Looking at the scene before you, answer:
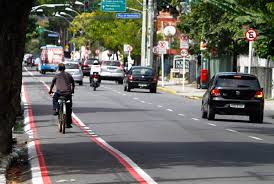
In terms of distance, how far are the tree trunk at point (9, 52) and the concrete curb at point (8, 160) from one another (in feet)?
0.66

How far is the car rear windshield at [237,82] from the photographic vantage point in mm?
30656

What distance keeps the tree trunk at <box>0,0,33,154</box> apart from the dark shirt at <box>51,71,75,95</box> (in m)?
6.95

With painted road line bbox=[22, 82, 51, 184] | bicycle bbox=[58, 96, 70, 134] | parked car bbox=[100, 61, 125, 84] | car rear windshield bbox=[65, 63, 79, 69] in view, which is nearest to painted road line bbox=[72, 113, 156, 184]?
bicycle bbox=[58, 96, 70, 134]

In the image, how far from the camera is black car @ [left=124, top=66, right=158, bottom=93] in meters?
54.4

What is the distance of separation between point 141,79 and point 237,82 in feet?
79.3

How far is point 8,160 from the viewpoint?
53.0 ft

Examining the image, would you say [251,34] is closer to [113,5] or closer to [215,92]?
[215,92]

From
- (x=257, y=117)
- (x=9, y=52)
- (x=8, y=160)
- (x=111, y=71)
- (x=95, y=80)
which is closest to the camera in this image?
(x=8, y=160)

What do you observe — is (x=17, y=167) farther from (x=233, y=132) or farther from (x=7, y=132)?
(x=233, y=132)

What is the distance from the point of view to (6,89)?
1675 centimetres

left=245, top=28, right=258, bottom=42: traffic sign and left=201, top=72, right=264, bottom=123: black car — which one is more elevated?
left=245, top=28, right=258, bottom=42: traffic sign

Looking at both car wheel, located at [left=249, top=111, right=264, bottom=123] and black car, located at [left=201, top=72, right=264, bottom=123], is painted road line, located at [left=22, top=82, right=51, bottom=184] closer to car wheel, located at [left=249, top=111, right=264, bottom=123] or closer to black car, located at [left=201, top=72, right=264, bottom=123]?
black car, located at [left=201, top=72, right=264, bottom=123]

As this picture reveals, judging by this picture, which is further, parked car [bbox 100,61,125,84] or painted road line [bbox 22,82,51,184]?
parked car [bbox 100,61,125,84]

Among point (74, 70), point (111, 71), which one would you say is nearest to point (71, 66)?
point (74, 70)
